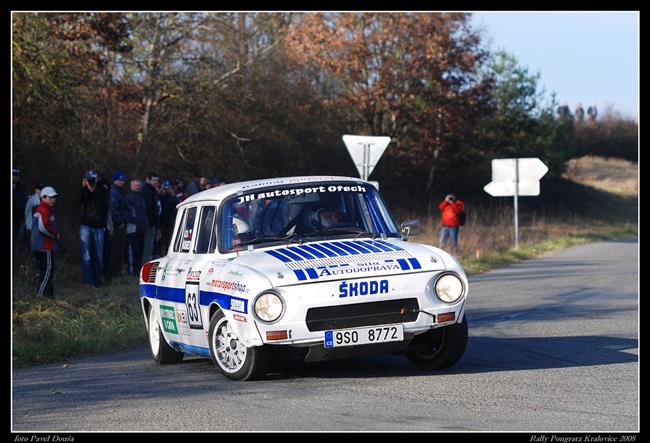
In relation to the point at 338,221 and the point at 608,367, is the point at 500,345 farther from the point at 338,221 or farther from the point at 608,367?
the point at 338,221

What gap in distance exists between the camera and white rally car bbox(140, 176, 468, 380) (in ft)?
28.7

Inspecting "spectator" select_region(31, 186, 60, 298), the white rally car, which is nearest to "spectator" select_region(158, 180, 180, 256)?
"spectator" select_region(31, 186, 60, 298)

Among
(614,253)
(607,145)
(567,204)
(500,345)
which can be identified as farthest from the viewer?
(607,145)

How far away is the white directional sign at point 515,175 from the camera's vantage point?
99.0 ft

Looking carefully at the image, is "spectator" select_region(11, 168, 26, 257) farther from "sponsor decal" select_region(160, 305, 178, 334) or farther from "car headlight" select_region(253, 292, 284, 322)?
"car headlight" select_region(253, 292, 284, 322)

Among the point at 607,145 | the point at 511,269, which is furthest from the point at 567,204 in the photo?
the point at 511,269

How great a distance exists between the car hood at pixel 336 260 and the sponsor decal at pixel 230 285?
18cm

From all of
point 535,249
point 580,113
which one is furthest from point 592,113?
point 535,249

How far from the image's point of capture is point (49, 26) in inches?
876

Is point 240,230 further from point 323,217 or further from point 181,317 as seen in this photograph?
point 181,317

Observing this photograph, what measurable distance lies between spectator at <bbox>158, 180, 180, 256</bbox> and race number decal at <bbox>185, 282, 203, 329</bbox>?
1083 centimetres

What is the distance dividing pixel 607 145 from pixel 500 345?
6837cm

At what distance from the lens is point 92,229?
18062 mm

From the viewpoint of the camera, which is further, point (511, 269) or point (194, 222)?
point (511, 269)
